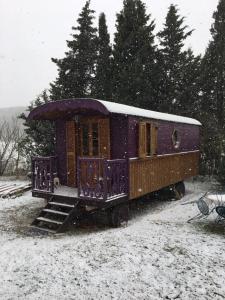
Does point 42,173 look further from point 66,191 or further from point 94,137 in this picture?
point 94,137

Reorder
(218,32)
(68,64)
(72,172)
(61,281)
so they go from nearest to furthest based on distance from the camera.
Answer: (61,281), (72,172), (68,64), (218,32)

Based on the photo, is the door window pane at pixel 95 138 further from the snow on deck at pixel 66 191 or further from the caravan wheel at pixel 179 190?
the caravan wheel at pixel 179 190

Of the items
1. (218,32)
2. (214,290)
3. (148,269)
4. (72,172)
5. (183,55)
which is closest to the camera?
(214,290)

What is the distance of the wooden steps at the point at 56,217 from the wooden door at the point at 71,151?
1547 millimetres

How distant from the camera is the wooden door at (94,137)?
1009cm

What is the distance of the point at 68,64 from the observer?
1975 centimetres

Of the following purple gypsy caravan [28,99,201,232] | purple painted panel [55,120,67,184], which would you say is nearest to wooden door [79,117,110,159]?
purple gypsy caravan [28,99,201,232]

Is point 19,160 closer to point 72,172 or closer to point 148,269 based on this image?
point 72,172

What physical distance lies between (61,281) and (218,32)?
2220 centimetres

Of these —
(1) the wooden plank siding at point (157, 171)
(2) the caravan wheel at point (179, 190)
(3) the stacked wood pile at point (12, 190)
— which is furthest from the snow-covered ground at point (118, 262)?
(3) the stacked wood pile at point (12, 190)

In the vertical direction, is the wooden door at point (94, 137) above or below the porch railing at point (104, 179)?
above

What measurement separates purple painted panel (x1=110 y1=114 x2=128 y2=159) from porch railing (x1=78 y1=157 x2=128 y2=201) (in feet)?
1.64

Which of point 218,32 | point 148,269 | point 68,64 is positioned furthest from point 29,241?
point 218,32

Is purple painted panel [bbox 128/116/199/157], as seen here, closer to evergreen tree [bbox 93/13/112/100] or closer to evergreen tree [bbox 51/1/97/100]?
evergreen tree [bbox 93/13/112/100]
